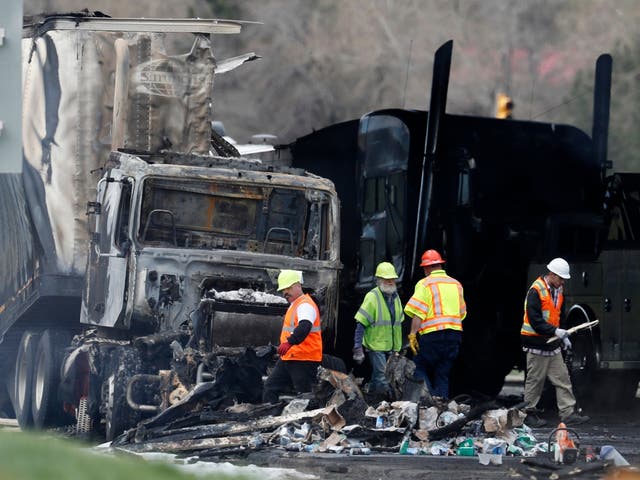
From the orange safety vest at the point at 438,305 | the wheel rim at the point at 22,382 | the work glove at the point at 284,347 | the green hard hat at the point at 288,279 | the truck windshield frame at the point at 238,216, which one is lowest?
the wheel rim at the point at 22,382

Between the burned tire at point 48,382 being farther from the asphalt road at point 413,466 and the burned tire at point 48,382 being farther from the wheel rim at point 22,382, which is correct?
the asphalt road at point 413,466

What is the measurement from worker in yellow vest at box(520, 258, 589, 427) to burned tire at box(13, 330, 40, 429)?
498 centimetres

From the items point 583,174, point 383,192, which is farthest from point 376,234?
point 583,174

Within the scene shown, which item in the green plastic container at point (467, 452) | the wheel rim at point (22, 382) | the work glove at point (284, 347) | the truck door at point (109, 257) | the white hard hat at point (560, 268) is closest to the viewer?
the green plastic container at point (467, 452)

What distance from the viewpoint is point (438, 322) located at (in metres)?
12.7

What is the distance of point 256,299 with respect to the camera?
1226 centimetres

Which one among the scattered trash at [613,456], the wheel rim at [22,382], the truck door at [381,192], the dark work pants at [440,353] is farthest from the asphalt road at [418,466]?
the truck door at [381,192]

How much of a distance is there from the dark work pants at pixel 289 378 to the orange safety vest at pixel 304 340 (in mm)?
53

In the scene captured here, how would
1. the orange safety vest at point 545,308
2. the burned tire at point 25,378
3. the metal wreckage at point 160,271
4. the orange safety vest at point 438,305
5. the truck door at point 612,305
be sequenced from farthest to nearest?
the truck door at point 612,305, the burned tire at point 25,378, the orange safety vest at point 545,308, the orange safety vest at point 438,305, the metal wreckage at point 160,271

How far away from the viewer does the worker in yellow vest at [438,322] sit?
41.7ft

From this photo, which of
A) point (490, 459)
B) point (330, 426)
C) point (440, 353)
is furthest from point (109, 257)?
point (490, 459)

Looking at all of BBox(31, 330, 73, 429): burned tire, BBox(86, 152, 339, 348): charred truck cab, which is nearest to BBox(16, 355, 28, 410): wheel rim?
BBox(31, 330, 73, 429): burned tire

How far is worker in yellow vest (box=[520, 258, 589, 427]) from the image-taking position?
13016 millimetres

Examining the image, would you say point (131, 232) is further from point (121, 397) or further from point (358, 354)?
point (358, 354)
